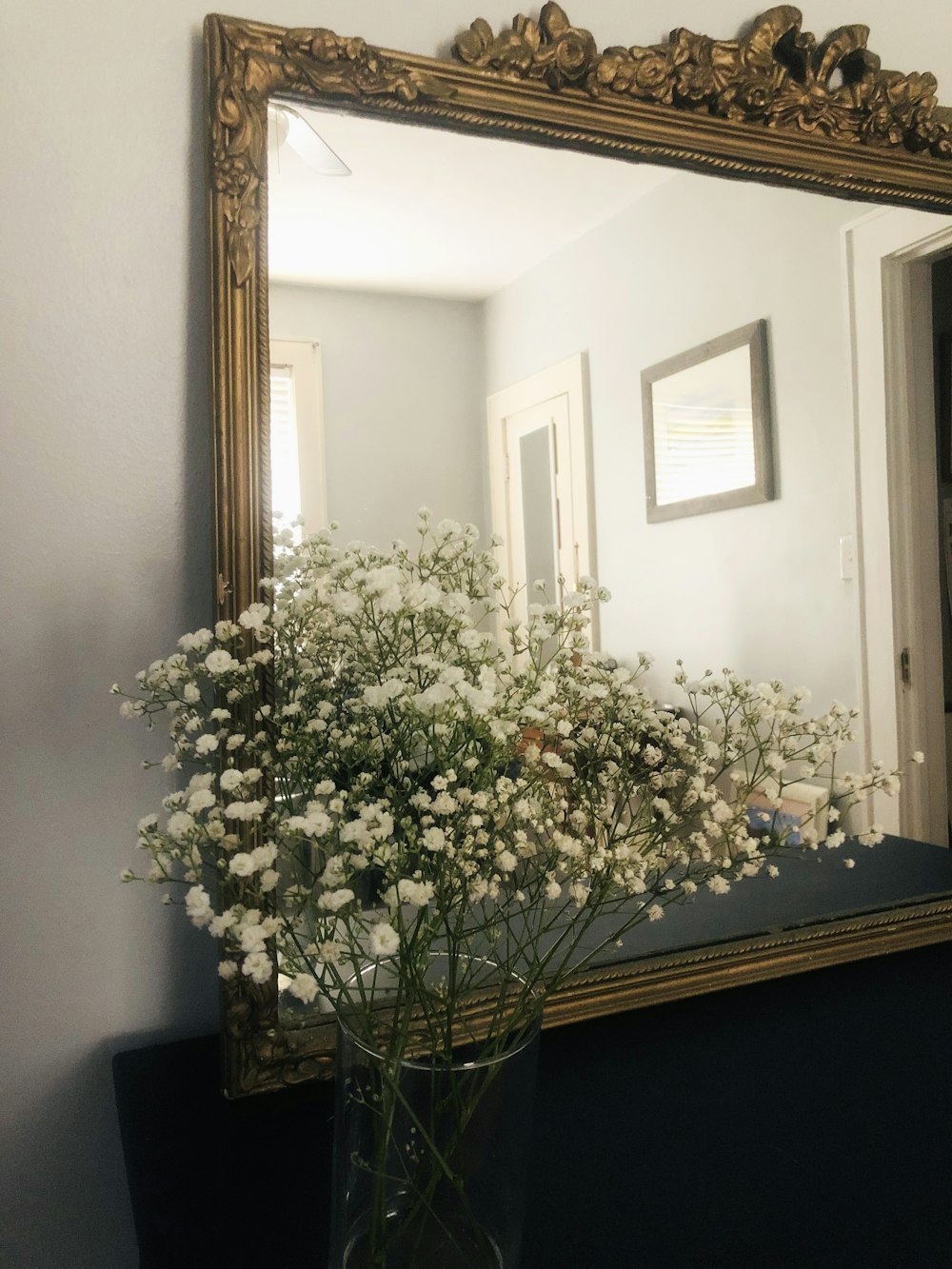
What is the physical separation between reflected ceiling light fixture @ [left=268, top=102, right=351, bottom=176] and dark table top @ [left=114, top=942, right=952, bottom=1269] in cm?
96

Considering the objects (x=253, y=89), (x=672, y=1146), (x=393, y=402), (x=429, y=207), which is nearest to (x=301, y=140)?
(x=253, y=89)

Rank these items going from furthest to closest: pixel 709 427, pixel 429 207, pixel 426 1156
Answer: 1. pixel 709 427
2. pixel 429 207
3. pixel 426 1156

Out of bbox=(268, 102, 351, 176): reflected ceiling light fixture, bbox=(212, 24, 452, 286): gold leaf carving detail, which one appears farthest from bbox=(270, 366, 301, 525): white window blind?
bbox=(268, 102, 351, 176): reflected ceiling light fixture

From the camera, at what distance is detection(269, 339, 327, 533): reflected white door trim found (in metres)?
1.07

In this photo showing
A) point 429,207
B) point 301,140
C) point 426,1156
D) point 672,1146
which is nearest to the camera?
point 426,1156

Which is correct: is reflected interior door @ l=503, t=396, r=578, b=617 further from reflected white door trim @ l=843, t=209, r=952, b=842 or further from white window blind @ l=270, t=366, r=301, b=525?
reflected white door trim @ l=843, t=209, r=952, b=842

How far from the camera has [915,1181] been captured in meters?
0.86

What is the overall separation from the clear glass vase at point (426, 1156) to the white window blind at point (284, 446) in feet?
1.80

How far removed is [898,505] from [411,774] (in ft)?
3.06

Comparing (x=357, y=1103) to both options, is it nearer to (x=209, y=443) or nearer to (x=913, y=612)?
(x=209, y=443)

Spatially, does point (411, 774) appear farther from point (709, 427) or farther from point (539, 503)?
point (709, 427)

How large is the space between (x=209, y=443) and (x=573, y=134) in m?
0.57

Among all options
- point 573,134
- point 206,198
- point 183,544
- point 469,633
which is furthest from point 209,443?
point 573,134

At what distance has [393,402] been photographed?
1.16 m
